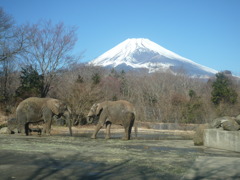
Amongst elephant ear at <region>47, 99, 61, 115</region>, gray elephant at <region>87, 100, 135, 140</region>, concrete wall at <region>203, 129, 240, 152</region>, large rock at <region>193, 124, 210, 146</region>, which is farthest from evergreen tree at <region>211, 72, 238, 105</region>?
concrete wall at <region>203, 129, 240, 152</region>

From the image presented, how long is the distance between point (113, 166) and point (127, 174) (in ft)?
2.87

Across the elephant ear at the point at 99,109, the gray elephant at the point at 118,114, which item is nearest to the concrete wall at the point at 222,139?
the gray elephant at the point at 118,114

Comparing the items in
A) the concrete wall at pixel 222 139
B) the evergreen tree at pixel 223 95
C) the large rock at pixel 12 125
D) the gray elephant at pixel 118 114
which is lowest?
the concrete wall at pixel 222 139

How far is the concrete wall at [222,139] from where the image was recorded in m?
11.1

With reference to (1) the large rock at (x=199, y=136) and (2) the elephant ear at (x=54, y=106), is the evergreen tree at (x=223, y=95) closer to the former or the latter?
(2) the elephant ear at (x=54, y=106)

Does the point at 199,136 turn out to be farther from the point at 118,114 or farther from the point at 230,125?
the point at 118,114

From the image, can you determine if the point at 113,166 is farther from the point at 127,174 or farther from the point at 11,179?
the point at 11,179

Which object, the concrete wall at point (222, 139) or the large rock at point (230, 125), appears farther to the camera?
the large rock at point (230, 125)

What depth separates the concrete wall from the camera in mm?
11077

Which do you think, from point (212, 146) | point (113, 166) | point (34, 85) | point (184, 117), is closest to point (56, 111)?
point (212, 146)

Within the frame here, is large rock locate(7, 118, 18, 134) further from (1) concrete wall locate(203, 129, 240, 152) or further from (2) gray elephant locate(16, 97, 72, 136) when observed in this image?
(1) concrete wall locate(203, 129, 240, 152)

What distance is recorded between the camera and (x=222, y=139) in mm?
11625

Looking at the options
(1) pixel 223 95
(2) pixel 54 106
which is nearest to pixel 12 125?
(2) pixel 54 106

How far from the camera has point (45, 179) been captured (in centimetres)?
582
